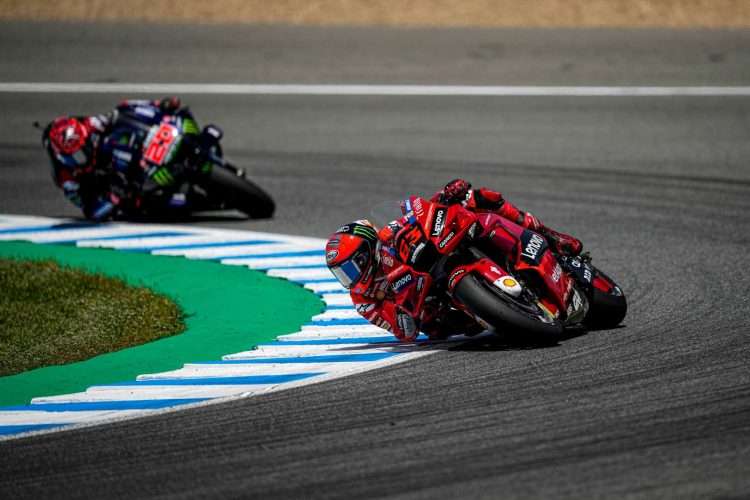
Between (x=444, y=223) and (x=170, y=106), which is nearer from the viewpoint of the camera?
(x=444, y=223)

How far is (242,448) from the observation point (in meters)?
7.09

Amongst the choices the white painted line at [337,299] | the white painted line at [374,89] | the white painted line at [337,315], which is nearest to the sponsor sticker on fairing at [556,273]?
the white painted line at [337,315]

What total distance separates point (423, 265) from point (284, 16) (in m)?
16.8

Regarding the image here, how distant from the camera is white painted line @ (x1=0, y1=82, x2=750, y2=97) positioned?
2092 centimetres

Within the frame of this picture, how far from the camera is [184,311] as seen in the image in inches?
453

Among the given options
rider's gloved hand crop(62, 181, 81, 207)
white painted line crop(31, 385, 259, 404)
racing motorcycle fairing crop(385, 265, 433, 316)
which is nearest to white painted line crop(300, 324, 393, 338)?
racing motorcycle fairing crop(385, 265, 433, 316)

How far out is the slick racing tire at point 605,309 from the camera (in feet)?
31.4

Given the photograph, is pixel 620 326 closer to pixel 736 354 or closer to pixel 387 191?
pixel 736 354

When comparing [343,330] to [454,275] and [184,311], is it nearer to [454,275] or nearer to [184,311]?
[184,311]

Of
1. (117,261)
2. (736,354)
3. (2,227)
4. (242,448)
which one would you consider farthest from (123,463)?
(2,227)

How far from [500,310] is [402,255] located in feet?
3.03

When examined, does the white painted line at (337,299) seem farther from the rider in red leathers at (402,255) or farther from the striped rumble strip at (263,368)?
the rider in red leathers at (402,255)

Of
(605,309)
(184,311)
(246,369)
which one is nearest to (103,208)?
(184,311)

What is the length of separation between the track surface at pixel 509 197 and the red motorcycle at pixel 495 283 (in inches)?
9.8
